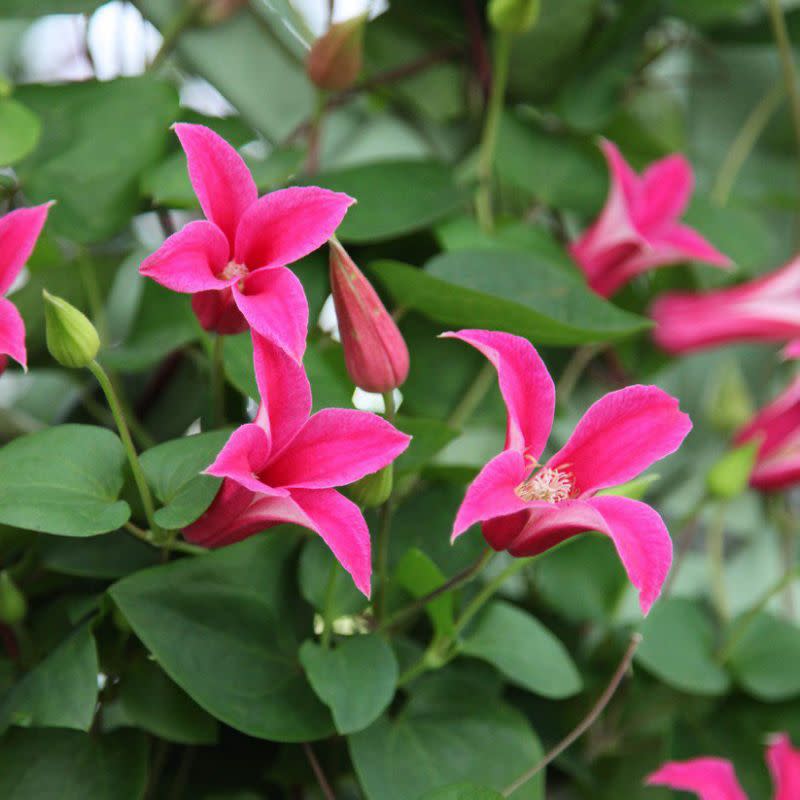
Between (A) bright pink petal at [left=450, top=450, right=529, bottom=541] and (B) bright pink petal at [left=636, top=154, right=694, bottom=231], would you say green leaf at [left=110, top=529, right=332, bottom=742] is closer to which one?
(A) bright pink petal at [left=450, top=450, right=529, bottom=541]

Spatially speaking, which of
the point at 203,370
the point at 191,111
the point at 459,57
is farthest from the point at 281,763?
the point at 459,57

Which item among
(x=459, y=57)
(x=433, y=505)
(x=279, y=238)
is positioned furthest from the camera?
(x=459, y=57)

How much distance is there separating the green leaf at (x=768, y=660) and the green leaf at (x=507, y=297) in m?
0.20

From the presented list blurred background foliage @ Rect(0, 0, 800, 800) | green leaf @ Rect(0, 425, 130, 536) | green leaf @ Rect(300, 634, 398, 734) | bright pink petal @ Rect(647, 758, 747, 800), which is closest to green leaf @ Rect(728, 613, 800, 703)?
blurred background foliage @ Rect(0, 0, 800, 800)

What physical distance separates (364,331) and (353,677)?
117 millimetres

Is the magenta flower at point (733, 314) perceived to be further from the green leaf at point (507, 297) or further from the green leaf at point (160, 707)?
the green leaf at point (160, 707)

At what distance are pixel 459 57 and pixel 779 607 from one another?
40 centimetres

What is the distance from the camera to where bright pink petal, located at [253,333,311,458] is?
0.96 ft

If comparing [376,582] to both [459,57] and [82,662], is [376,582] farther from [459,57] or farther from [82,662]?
[459,57]

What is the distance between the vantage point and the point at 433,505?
44 centimetres

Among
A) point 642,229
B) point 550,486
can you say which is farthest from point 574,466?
point 642,229

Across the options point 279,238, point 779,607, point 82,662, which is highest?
point 279,238

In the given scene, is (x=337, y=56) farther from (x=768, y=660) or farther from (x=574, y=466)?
(x=768, y=660)

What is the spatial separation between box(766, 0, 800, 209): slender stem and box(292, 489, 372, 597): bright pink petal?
1.43 feet
